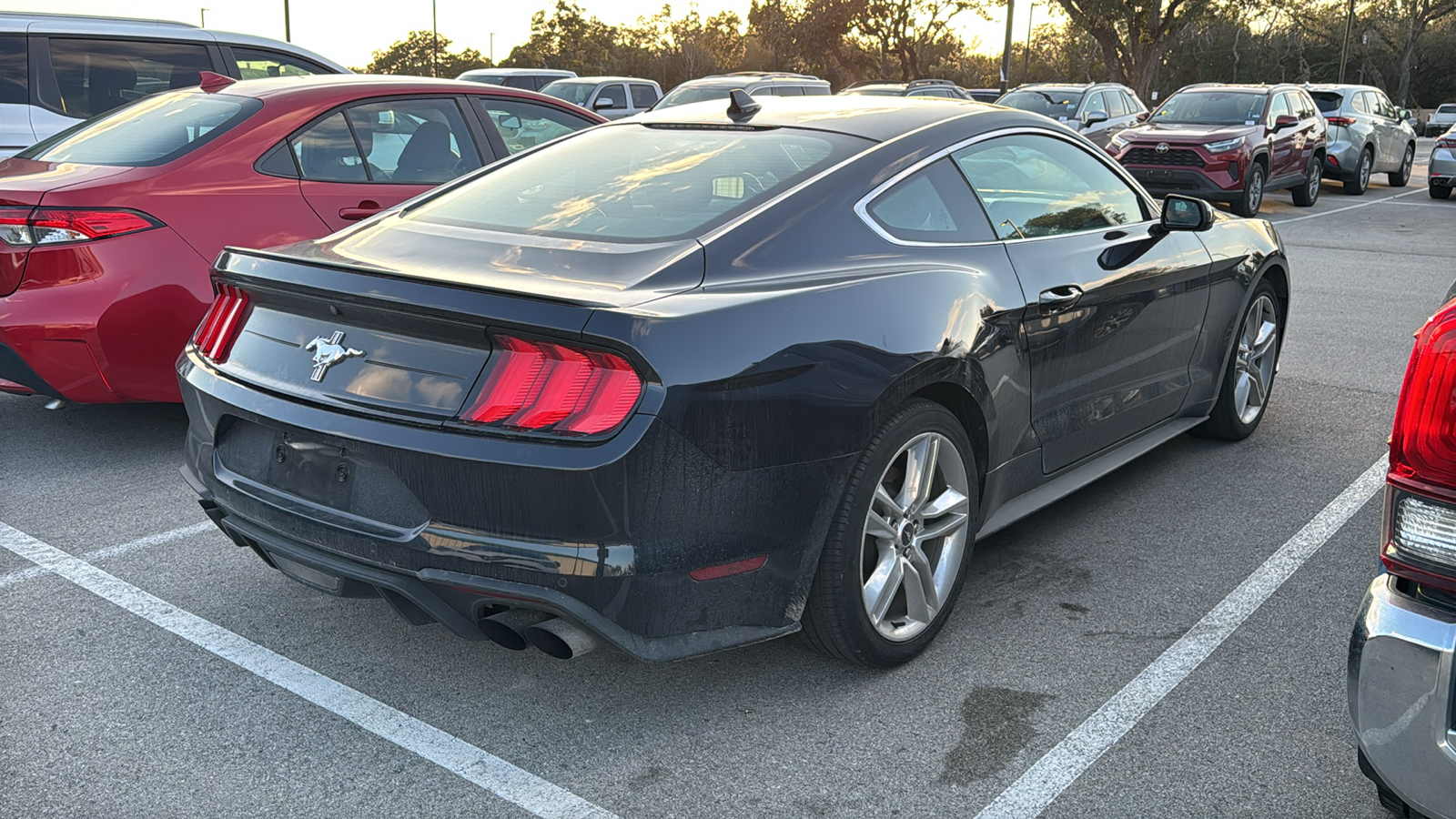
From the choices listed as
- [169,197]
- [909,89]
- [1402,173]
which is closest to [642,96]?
[909,89]

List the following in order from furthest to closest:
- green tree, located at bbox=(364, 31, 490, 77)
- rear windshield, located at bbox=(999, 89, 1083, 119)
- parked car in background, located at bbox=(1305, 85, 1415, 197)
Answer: green tree, located at bbox=(364, 31, 490, 77)
rear windshield, located at bbox=(999, 89, 1083, 119)
parked car in background, located at bbox=(1305, 85, 1415, 197)

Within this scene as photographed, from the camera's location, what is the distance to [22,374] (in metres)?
4.77

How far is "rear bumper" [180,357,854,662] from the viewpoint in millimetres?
2592

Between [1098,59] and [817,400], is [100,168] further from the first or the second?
[1098,59]

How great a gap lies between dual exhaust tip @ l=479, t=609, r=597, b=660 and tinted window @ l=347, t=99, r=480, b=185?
3525 millimetres

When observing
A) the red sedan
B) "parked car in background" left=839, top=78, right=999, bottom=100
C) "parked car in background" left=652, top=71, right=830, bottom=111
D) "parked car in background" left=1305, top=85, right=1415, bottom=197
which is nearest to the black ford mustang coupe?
the red sedan

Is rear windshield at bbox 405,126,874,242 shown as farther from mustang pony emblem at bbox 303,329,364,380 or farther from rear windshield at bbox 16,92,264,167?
rear windshield at bbox 16,92,264,167

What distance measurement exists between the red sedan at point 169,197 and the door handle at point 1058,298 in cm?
326

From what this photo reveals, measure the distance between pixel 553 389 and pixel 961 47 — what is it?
77215 millimetres

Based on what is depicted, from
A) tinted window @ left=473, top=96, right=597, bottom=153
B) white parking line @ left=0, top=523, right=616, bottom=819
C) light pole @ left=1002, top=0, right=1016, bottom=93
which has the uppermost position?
light pole @ left=1002, top=0, right=1016, bottom=93

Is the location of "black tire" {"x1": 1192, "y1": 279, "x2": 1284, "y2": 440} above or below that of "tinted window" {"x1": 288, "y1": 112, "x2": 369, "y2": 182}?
below

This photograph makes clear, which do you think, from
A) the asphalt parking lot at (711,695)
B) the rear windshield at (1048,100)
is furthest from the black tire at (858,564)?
the rear windshield at (1048,100)

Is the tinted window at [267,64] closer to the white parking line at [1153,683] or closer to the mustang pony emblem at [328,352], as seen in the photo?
the mustang pony emblem at [328,352]

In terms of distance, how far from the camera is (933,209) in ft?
11.6
